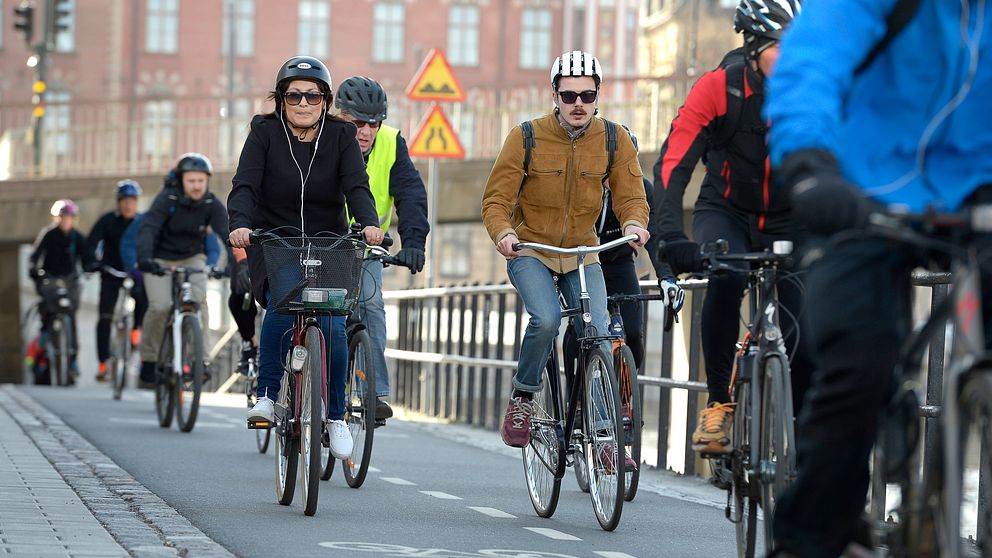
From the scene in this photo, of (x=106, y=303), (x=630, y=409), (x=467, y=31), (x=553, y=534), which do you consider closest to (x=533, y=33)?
(x=467, y=31)

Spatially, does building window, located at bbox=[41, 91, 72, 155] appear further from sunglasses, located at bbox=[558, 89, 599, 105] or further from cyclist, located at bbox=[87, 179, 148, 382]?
sunglasses, located at bbox=[558, 89, 599, 105]

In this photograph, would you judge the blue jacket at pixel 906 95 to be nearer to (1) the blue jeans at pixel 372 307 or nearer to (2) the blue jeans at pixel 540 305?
(2) the blue jeans at pixel 540 305

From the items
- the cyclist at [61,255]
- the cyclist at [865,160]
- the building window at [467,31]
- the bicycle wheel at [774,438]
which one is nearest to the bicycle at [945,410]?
the cyclist at [865,160]

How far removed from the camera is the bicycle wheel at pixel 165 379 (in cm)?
1345

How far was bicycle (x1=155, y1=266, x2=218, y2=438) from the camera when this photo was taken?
1317 centimetres

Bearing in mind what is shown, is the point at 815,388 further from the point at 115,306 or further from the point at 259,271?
the point at 115,306

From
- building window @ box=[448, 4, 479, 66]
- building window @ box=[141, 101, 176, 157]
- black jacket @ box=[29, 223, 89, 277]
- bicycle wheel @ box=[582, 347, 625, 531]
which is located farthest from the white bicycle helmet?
building window @ box=[448, 4, 479, 66]

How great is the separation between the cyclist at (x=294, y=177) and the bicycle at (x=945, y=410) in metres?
4.52

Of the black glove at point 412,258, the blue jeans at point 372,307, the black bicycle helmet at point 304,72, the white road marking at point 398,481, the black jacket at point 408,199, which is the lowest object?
the white road marking at point 398,481

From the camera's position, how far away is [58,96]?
69.0 metres

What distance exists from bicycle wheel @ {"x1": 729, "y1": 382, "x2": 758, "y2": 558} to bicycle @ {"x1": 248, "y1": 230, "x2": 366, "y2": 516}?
219 centimetres

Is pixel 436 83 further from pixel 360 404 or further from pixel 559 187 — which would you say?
pixel 559 187

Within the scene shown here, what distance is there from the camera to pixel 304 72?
8.61 metres

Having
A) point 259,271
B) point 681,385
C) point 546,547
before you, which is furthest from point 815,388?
point 681,385
